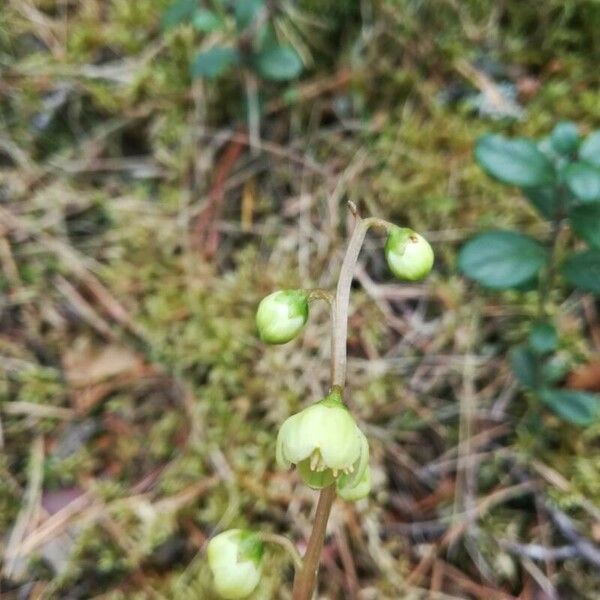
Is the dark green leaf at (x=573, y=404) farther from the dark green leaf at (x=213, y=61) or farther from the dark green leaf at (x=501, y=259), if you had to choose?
the dark green leaf at (x=213, y=61)

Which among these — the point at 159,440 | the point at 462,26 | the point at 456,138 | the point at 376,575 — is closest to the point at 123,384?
the point at 159,440

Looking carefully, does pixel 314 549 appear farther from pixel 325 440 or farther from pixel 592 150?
pixel 592 150

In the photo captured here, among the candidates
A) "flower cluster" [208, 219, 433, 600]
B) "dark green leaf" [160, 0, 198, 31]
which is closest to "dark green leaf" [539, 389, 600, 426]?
"flower cluster" [208, 219, 433, 600]

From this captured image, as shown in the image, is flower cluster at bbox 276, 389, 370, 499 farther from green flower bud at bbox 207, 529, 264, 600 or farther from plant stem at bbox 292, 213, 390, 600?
green flower bud at bbox 207, 529, 264, 600

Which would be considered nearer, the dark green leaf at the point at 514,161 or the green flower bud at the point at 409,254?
the green flower bud at the point at 409,254

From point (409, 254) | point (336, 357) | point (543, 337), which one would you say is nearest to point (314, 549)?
point (336, 357)

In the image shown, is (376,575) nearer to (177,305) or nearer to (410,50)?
(177,305)

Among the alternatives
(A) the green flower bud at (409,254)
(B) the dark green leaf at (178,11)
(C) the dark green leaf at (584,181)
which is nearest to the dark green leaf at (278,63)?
(B) the dark green leaf at (178,11)
